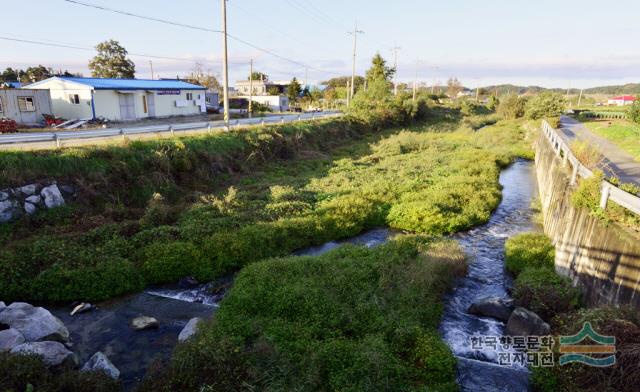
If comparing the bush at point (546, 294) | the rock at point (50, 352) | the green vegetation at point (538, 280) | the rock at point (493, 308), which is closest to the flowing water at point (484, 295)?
the rock at point (493, 308)

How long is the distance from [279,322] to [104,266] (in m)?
6.64

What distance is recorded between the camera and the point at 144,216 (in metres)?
16.5

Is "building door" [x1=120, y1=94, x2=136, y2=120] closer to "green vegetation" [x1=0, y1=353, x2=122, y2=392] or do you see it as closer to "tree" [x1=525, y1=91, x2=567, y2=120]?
"green vegetation" [x1=0, y1=353, x2=122, y2=392]

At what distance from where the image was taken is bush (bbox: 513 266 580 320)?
35.7 ft

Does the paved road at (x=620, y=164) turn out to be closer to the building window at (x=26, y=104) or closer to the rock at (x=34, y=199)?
the rock at (x=34, y=199)

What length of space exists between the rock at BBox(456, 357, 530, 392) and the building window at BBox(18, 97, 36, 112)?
3639 cm

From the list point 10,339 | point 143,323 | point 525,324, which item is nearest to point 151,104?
point 143,323

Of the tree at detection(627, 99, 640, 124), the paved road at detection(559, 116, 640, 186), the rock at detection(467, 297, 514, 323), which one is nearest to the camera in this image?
the rock at detection(467, 297, 514, 323)

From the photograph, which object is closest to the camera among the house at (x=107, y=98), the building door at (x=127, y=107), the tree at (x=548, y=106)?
the house at (x=107, y=98)

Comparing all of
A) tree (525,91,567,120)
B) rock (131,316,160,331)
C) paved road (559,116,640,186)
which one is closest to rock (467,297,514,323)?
paved road (559,116,640,186)

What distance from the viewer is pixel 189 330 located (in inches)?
403

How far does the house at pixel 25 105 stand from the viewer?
1182 inches

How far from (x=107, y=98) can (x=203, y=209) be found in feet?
79.6

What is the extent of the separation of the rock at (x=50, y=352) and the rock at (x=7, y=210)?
852 cm
